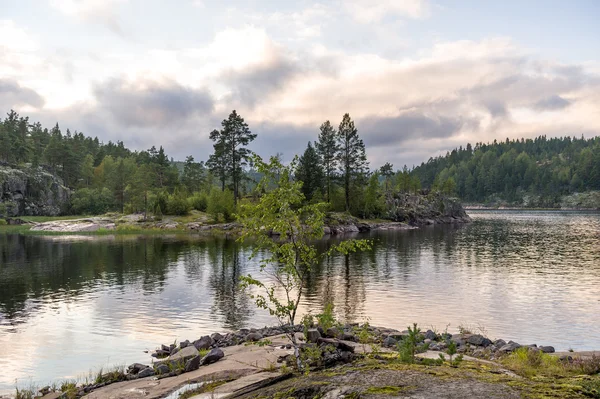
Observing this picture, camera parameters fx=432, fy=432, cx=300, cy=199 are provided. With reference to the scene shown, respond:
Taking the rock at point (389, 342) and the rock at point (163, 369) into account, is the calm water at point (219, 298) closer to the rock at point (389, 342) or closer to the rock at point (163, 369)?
the rock at point (163, 369)

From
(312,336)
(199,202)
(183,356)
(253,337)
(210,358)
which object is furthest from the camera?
(199,202)

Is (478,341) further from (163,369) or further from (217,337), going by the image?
(163,369)

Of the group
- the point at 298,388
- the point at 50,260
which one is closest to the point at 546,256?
the point at 298,388

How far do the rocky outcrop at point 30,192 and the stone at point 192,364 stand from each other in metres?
152

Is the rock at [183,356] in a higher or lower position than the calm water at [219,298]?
higher

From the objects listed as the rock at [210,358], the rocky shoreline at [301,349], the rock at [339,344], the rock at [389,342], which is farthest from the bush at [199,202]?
the rock at [339,344]

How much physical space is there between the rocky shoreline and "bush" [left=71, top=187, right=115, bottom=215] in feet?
491

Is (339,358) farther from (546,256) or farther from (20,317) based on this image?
(546,256)

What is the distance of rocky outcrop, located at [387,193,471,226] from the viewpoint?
15362 centimetres

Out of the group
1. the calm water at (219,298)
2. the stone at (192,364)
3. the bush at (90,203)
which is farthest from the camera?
the bush at (90,203)

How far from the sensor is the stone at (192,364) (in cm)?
1872

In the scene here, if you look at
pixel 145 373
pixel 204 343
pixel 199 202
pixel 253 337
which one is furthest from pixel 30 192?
pixel 145 373

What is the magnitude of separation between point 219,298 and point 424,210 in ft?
456

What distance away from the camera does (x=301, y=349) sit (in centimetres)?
1641
